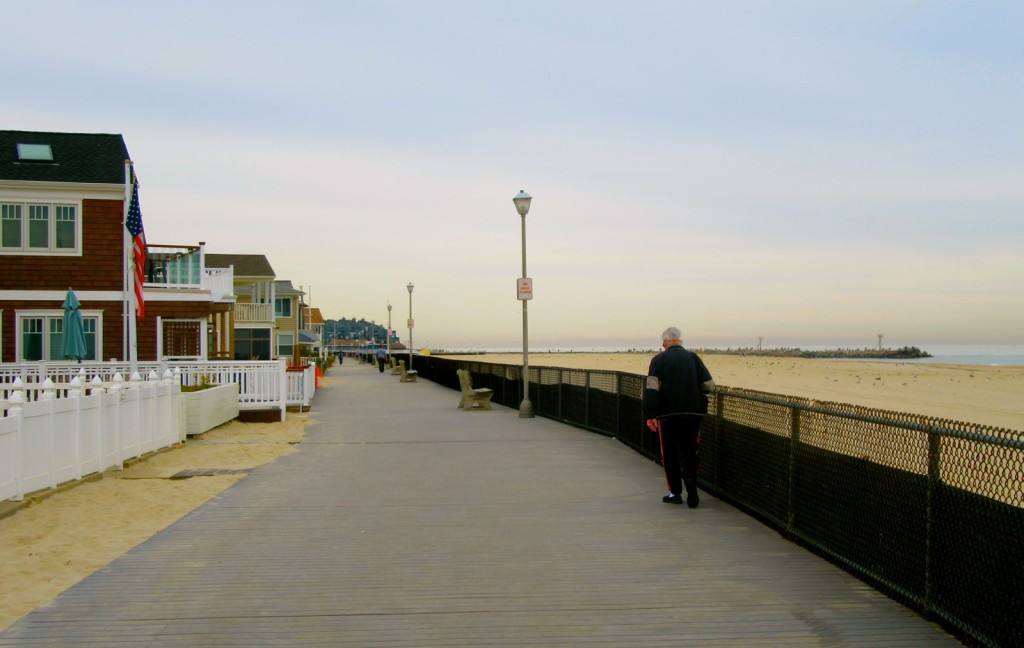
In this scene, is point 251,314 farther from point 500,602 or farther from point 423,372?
point 500,602

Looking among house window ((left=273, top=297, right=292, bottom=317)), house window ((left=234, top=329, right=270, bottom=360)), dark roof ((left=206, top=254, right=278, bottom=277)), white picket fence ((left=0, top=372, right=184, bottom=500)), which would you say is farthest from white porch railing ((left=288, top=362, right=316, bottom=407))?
house window ((left=273, top=297, right=292, bottom=317))

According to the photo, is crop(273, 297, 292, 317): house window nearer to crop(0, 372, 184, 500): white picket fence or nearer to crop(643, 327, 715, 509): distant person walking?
crop(0, 372, 184, 500): white picket fence

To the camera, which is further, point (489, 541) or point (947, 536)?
point (489, 541)

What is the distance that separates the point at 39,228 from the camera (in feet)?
81.7

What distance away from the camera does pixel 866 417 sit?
645 cm

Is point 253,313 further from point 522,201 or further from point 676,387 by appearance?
point 676,387

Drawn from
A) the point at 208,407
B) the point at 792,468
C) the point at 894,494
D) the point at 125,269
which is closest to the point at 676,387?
the point at 792,468

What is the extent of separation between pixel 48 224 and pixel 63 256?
0.94 metres

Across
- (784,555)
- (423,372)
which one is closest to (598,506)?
(784,555)

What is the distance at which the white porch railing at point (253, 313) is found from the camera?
52.1 meters

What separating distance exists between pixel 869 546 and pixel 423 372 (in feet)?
139

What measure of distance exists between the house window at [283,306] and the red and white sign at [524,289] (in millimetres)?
48060

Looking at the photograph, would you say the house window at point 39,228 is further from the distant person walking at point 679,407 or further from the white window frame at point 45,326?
the distant person walking at point 679,407

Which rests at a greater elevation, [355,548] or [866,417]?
[866,417]
